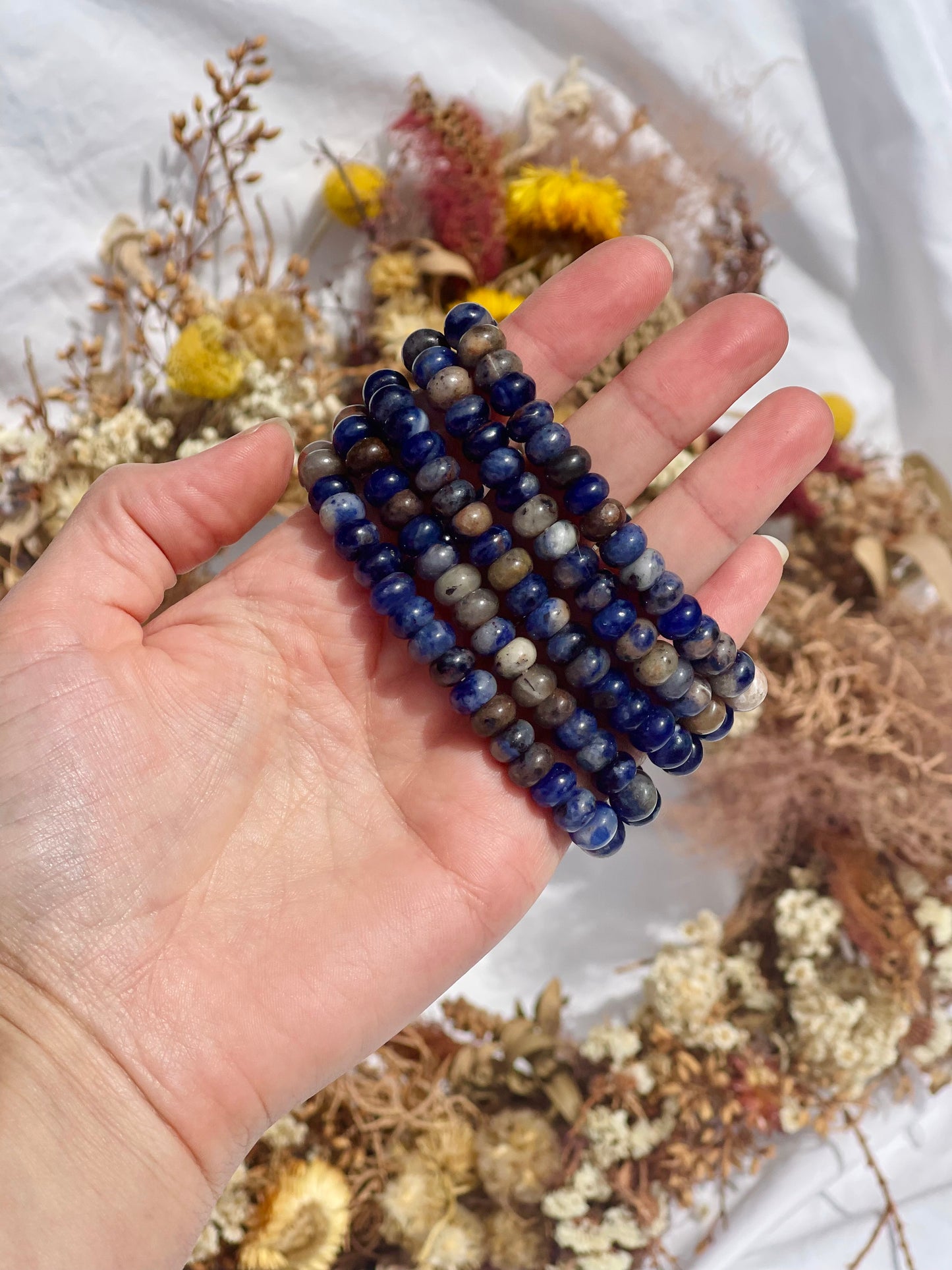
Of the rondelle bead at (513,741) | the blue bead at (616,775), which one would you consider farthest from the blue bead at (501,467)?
the blue bead at (616,775)

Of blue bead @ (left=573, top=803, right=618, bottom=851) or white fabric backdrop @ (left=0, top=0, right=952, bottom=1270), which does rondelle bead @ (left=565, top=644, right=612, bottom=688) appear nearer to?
blue bead @ (left=573, top=803, right=618, bottom=851)

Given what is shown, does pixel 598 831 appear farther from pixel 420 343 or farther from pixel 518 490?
pixel 420 343

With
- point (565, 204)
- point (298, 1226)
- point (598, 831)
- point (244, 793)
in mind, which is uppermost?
point (565, 204)

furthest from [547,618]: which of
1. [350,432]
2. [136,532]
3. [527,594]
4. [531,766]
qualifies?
[136,532]

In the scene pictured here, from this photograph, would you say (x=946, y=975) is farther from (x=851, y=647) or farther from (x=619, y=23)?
(x=619, y=23)

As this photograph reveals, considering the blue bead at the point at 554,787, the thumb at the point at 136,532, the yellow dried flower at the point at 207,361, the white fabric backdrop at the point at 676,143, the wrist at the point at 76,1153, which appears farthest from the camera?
the white fabric backdrop at the point at 676,143

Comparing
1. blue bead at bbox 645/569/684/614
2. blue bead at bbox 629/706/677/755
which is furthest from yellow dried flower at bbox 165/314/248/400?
blue bead at bbox 629/706/677/755

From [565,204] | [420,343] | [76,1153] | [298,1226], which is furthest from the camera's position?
[565,204]

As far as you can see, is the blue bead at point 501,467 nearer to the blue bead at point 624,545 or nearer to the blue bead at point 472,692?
the blue bead at point 624,545
